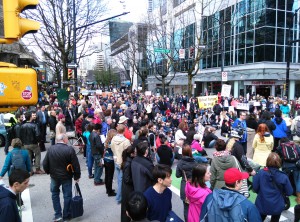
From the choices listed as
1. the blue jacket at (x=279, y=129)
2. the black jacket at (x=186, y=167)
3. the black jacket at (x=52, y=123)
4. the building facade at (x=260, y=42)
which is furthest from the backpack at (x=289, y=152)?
the building facade at (x=260, y=42)

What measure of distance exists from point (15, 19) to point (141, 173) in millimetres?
2785

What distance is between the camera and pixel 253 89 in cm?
3425

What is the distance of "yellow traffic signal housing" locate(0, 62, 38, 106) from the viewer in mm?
3438

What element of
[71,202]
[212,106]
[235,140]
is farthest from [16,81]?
[212,106]

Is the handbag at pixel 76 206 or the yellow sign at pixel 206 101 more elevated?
the yellow sign at pixel 206 101

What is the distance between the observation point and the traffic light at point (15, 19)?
3.31 metres

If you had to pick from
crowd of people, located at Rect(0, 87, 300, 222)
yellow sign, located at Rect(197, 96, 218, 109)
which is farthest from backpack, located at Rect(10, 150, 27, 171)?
yellow sign, located at Rect(197, 96, 218, 109)

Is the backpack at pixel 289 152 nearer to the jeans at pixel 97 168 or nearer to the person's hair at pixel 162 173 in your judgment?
the person's hair at pixel 162 173

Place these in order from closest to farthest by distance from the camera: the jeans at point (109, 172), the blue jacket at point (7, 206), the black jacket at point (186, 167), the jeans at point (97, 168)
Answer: the blue jacket at point (7, 206) < the black jacket at point (186, 167) < the jeans at point (109, 172) < the jeans at point (97, 168)

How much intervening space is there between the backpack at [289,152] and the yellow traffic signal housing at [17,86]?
16.9 feet

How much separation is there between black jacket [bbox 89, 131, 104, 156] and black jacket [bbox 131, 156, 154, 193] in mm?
2745

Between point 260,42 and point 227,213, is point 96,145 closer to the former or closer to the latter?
point 227,213

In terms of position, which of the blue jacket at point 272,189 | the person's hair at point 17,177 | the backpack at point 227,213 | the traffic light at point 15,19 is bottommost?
the blue jacket at point 272,189

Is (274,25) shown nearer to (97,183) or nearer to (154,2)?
(154,2)
